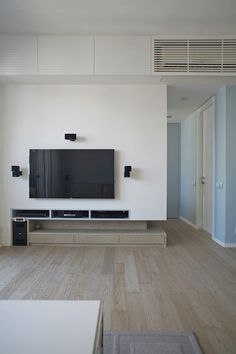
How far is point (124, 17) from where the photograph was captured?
374 centimetres

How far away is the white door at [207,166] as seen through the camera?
5.73 meters

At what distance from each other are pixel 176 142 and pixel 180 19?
461 centimetres

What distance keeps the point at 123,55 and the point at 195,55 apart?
1.08 meters

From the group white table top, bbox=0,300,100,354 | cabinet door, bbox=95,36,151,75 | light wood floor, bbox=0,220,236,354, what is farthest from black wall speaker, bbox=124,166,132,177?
white table top, bbox=0,300,100,354

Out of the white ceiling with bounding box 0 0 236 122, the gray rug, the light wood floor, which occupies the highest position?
the white ceiling with bounding box 0 0 236 122

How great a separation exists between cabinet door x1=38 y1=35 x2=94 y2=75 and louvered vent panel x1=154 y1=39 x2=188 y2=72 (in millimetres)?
999

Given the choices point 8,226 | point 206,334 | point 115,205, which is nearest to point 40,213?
point 8,226

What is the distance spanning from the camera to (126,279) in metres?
3.19

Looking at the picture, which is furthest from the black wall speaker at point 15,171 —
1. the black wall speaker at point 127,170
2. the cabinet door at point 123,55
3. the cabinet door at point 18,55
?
the cabinet door at point 123,55

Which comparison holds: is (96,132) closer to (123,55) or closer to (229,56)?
(123,55)

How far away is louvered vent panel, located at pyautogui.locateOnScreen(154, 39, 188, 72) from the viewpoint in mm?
4199

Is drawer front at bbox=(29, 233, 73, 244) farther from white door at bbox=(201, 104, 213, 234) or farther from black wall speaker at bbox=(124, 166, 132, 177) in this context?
white door at bbox=(201, 104, 213, 234)

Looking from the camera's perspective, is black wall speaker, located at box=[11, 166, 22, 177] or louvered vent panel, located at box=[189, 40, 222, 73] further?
black wall speaker, located at box=[11, 166, 22, 177]

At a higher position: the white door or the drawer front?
the white door
